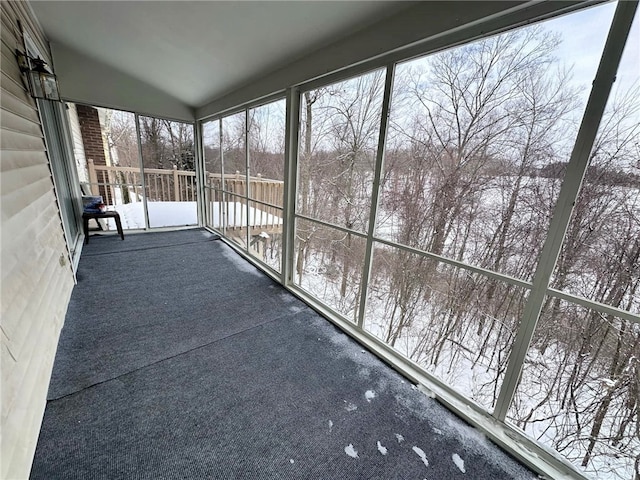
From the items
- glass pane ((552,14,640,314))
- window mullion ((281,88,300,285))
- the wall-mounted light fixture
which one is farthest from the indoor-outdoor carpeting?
the wall-mounted light fixture

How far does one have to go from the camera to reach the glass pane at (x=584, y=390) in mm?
1188

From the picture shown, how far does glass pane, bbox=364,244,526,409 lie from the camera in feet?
5.68

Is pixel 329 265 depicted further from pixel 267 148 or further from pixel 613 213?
pixel 613 213

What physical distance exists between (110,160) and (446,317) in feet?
22.9

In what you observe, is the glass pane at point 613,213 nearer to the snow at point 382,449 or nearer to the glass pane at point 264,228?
the snow at point 382,449

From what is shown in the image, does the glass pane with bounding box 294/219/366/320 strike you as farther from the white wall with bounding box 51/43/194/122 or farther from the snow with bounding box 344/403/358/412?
the white wall with bounding box 51/43/194/122

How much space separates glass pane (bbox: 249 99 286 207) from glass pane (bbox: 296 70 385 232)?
469mm

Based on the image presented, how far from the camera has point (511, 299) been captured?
1608mm

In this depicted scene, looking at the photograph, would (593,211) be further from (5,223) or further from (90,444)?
(5,223)

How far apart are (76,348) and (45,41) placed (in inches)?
155

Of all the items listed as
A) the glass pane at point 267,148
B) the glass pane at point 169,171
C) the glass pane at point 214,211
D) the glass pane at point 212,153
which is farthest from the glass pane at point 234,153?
the glass pane at point 169,171

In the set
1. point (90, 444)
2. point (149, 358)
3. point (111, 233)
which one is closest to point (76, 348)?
point (149, 358)

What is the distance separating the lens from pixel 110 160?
223 inches

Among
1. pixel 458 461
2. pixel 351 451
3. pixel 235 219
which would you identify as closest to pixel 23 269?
pixel 351 451
